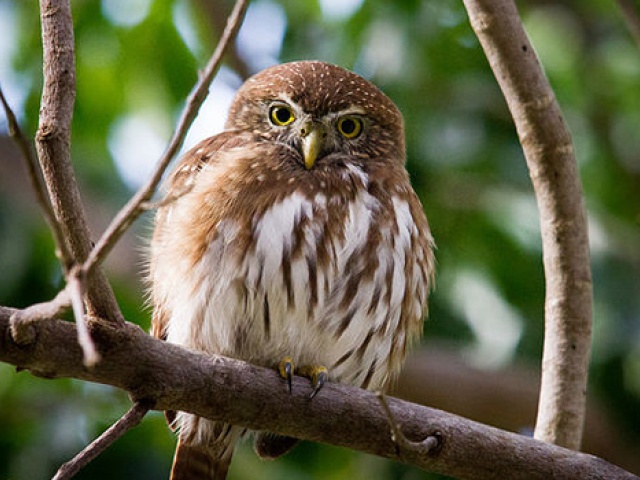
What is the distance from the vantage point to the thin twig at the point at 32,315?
2.42 meters

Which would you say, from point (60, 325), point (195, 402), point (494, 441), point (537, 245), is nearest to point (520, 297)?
point (537, 245)

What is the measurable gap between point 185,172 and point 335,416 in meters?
1.18

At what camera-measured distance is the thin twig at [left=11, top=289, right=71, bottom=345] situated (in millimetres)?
2420

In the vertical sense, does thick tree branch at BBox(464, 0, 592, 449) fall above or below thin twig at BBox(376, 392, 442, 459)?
above

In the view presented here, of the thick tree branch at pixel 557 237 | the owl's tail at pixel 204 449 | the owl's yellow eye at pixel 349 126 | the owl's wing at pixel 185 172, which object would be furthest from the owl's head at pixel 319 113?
the owl's tail at pixel 204 449

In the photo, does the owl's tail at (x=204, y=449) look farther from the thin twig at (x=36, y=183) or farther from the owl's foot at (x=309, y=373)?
the thin twig at (x=36, y=183)

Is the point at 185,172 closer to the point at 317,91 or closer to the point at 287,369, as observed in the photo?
the point at 317,91

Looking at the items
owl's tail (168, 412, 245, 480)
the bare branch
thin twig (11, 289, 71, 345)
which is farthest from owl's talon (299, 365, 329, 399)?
thin twig (11, 289, 71, 345)

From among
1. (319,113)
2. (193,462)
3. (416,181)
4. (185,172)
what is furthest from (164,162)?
(416,181)

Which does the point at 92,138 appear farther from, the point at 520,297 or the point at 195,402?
the point at 195,402

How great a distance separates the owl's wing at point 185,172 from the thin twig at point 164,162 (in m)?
1.42

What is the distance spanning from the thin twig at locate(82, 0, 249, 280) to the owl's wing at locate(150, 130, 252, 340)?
4.66 ft

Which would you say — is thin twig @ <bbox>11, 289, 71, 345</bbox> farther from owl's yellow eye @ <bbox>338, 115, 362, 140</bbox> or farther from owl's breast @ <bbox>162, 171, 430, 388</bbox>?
owl's yellow eye @ <bbox>338, 115, 362, 140</bbox>

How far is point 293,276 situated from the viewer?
12.4 feet
